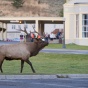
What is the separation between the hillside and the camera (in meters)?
120

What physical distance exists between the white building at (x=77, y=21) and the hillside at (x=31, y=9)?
52.8 meters

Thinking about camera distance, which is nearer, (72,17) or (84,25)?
(84,25)

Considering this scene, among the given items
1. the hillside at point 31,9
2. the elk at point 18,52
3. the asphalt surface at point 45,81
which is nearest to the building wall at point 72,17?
the elk at point 18,52

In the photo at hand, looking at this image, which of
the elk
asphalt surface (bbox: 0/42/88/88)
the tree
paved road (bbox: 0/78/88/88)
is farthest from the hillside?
paved road (bbox: 0/78/88/88)

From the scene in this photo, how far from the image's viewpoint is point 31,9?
12156cm

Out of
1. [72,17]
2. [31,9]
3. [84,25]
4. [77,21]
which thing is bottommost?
[84,25]

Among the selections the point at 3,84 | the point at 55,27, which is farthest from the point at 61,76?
the point at 55,27

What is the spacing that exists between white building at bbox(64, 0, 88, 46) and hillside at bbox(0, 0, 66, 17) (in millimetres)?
52755

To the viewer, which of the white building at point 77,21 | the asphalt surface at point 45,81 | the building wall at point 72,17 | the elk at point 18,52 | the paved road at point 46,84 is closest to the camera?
the paved road at point 46,84

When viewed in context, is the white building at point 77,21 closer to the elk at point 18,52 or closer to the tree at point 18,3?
the elk at point 18,52

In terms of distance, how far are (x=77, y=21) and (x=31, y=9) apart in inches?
2265

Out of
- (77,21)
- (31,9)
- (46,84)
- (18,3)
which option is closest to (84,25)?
(77,21)

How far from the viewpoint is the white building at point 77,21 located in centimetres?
6288

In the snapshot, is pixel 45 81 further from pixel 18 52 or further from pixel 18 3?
pixel 18 3
